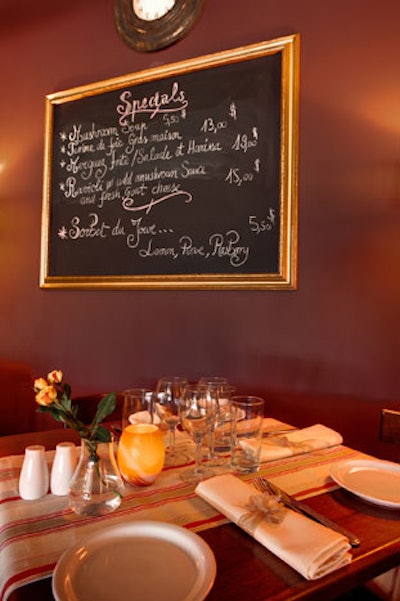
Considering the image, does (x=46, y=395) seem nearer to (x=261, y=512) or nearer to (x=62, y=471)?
(x=62, y=471)

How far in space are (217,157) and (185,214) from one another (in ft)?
1.06

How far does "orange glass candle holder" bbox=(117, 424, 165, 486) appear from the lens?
0.94 metres

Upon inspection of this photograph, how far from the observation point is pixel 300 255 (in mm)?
1980

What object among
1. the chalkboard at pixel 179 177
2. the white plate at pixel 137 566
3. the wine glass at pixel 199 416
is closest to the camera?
the white plate at pixel 137 566

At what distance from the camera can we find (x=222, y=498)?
33.6 inches

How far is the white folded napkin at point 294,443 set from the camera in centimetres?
115

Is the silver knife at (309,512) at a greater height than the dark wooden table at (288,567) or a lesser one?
greater

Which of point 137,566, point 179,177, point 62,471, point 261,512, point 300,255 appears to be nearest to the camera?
point 137,566

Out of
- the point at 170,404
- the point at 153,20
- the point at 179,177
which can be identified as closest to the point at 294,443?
the point at 170,404

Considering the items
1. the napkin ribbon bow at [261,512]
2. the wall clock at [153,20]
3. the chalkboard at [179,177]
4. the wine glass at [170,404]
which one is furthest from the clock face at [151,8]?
the napkin ribbon bow at [261,512]

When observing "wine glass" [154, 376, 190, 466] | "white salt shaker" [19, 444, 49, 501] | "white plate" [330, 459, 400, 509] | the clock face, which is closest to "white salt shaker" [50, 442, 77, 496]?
"white salt shaker" [19, 444, 49, 501]

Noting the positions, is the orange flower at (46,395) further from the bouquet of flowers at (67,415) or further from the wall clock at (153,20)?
the wall clock at (153,20)

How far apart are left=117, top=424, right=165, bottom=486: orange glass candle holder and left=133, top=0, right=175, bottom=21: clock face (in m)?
2.30

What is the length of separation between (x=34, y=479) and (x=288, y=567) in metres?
0.53
